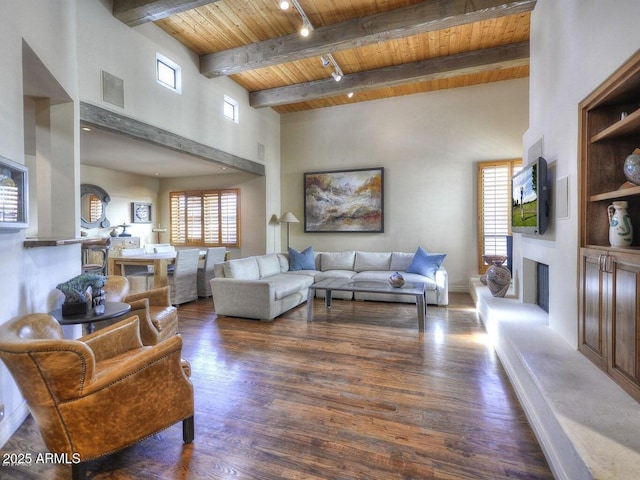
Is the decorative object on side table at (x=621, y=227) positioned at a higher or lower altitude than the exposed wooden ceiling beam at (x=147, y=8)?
lower

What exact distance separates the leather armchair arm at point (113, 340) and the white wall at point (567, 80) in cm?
318

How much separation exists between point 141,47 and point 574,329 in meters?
5.44

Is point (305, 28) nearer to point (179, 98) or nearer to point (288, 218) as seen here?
point (179, 98)

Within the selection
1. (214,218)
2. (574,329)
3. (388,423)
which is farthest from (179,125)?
(574,329)

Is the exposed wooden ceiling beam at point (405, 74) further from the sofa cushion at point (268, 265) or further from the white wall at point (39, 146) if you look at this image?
the white wall at point (39, 146)

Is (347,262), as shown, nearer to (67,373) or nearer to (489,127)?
(489,127)

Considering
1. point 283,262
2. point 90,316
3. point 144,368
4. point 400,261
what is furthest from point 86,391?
point 400,261

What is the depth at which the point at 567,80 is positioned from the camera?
2.50 metres

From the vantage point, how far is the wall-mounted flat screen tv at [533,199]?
112 inches

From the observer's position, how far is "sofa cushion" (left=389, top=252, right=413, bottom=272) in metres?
5.78

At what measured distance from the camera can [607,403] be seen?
5.31 ft

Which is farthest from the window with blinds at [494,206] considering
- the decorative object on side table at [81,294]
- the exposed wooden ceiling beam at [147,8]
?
the decorative object on side table at [81,294]

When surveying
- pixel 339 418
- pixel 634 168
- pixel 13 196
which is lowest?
pixel 339 418

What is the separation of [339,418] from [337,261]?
13.8ft
